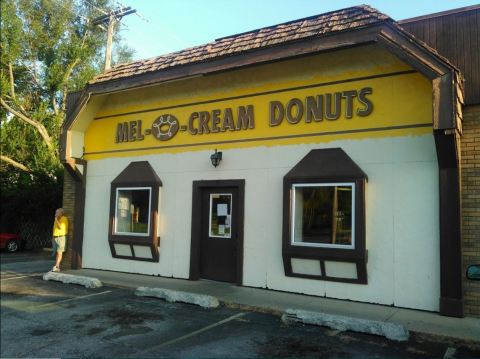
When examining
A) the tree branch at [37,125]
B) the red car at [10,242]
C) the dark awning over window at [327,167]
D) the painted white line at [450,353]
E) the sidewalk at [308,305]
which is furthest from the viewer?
the tree branch at [37,125]

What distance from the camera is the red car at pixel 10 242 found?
62.1 ft

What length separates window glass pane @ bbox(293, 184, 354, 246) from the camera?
7.83 m

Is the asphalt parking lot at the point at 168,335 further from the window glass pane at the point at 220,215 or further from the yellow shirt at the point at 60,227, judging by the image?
the yellow shirt at the point at 60,227

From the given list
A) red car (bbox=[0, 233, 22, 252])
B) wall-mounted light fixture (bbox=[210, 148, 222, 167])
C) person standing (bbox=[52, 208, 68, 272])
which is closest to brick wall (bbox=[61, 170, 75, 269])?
person standing (bbox=[52, 208, 68, 272])

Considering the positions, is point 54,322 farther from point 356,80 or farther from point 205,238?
point 356,80

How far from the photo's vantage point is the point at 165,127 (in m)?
10.5

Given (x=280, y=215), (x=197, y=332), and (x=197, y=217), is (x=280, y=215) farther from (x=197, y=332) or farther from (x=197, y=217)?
(x=197, y=332)

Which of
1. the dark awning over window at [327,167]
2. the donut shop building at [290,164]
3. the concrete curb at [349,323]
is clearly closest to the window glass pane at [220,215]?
the donut shop building at [290,164]

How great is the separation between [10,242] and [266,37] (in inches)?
627

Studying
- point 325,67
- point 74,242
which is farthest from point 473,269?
point 74,242

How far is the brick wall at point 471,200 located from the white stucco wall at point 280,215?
41 cm

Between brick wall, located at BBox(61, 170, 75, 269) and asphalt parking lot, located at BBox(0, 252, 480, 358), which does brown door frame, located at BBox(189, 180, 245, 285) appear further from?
brick wall, located at BBox(61, 170, 75, 269)

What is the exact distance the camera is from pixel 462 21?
720 centimetres

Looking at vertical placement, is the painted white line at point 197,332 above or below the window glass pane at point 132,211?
below
